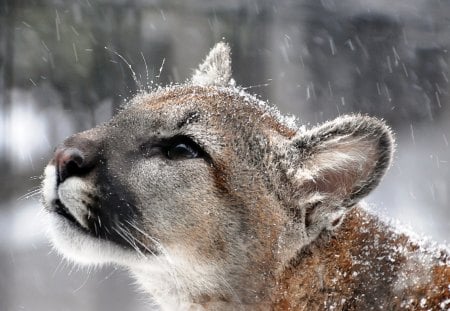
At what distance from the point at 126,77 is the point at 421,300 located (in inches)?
248

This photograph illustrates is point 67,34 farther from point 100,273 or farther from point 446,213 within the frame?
point 446,213

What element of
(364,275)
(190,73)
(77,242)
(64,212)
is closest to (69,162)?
(64,212)

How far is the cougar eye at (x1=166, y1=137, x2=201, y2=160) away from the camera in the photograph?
3.78 m

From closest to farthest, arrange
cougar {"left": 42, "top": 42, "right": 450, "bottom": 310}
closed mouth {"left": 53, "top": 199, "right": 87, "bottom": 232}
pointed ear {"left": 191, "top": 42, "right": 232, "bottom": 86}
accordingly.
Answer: cougar {"left": 42, "top": 42, "right": 450, "bottom": 310} < closed mouth {"left": 53, "top": 199, "right": 87, "bottom": 232} < pointed ear {"left": 191, "top": 42, "right": 232, "bottom": 86}

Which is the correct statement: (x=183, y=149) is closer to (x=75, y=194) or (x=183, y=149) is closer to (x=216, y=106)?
(x=216, y=106)

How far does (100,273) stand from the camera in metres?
9.30

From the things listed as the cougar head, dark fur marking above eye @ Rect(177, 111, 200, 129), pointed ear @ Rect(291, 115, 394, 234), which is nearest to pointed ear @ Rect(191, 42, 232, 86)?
Answer: dark fur marking above eye @ Rect(177, 111, 200, 129)

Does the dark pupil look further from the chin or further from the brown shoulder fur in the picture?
the brown shoulder fur

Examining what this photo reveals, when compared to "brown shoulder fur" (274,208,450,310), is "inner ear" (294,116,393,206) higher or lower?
higher

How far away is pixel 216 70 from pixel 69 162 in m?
1.51

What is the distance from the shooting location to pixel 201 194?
370 cm

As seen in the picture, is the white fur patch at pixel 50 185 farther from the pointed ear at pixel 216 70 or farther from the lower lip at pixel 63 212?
the pointed ear at pixel 216 70

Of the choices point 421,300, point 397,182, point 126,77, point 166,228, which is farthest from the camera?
point 397,182

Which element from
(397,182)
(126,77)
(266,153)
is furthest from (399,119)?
(266,153)
